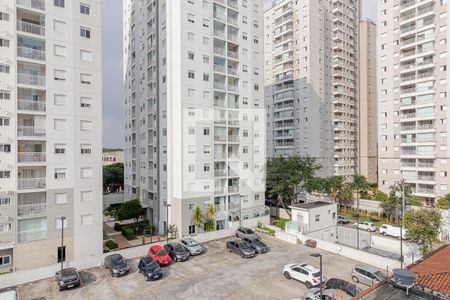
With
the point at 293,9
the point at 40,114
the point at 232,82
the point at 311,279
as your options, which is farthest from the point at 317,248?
the point at 293,9

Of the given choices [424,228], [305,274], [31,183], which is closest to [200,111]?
[31,183]

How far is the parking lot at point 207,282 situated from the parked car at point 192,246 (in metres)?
0.61

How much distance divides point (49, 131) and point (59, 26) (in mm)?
11069

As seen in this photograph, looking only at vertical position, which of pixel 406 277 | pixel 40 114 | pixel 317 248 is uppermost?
pixel 40 114

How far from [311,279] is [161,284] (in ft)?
39.8

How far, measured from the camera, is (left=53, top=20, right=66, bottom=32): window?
1147 inches

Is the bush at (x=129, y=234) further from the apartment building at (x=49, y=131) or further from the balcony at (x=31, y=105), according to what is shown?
the balcony at (x=31, y=105)

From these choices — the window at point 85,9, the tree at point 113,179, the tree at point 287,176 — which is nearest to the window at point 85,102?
the window at point 85,9

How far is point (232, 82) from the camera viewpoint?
45.4 m

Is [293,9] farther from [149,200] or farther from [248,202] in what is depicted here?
[149,200]

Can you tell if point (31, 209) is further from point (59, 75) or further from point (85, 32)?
point (85, 32)

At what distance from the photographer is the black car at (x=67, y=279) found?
21875 millimetres

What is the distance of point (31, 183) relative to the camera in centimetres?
2786

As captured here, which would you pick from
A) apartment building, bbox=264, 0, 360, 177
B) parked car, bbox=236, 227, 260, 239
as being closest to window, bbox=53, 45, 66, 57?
parked car, bbox=236, 227, 260, 239
